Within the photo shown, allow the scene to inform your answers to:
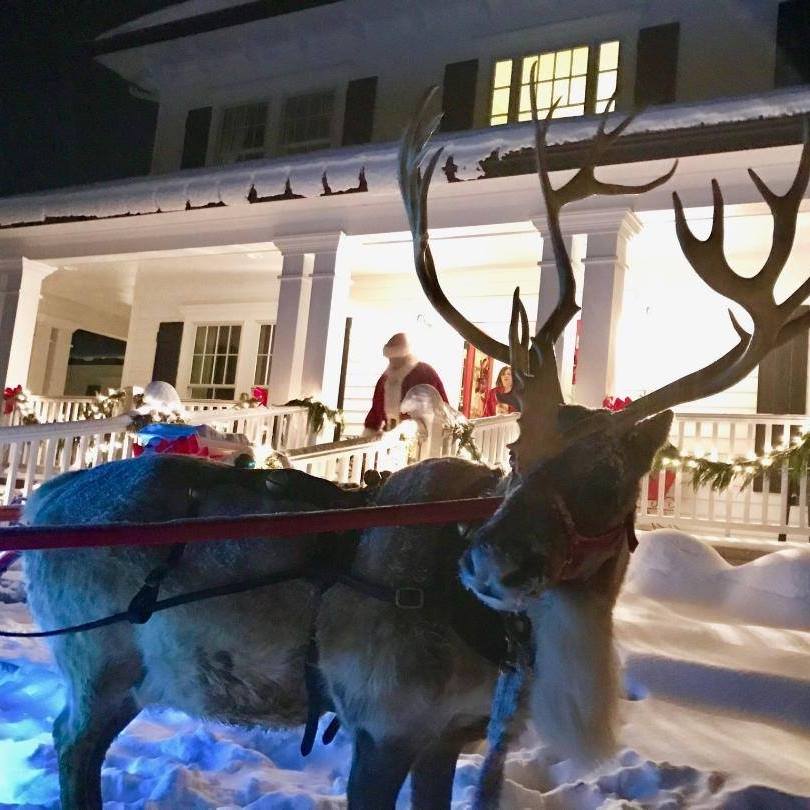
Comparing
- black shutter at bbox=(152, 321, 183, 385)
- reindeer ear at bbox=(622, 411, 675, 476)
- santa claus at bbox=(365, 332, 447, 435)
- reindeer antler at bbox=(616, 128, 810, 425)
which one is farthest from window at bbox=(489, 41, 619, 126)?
reindeer ear at bbox=(622, 411, 675, 476)

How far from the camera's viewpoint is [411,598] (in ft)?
6.72

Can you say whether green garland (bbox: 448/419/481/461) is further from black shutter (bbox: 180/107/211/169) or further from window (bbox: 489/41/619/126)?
black shutter (bbox: 180/107/211/169)

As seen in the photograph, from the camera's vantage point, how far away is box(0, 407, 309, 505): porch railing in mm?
7406

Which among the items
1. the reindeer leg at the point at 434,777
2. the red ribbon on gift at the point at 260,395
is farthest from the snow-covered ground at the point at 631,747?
the red ribbon on gift at the point at 260,395

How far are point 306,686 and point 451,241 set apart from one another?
882cm

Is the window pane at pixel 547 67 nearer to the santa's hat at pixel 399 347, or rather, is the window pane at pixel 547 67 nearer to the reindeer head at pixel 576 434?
the santa's hat at pixel 399 347

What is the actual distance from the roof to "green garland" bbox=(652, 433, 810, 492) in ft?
34.1

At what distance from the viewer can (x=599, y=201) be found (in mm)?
8320

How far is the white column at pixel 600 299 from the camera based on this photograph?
325 inches

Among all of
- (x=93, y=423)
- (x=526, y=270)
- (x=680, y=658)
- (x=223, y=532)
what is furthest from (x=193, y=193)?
(x=223, y=532)

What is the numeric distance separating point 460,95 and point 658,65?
3.07 m

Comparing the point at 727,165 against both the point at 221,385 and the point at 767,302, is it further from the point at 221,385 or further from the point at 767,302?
the point at 221,385

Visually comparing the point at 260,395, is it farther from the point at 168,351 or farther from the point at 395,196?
the point at 168,351

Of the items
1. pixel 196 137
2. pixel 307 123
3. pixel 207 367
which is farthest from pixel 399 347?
pixel 196 137
